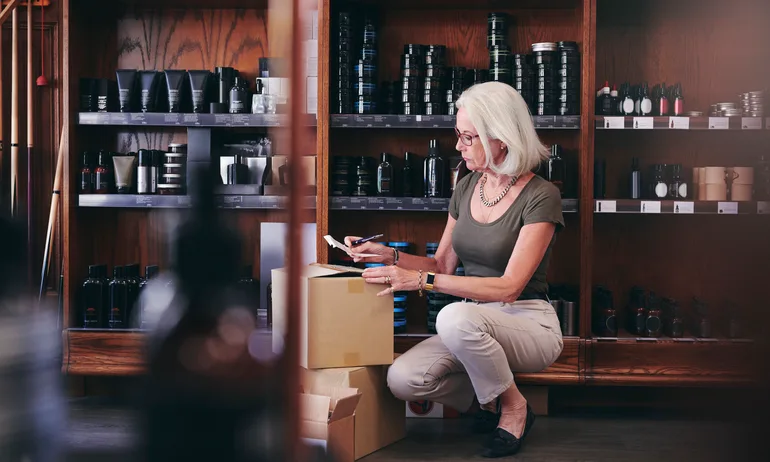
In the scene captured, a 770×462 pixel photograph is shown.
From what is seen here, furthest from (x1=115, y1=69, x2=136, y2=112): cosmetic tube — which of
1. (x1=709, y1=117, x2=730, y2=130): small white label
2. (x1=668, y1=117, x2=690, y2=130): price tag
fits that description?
(x1=709, y1=117, x2=730, y2=130): small white label

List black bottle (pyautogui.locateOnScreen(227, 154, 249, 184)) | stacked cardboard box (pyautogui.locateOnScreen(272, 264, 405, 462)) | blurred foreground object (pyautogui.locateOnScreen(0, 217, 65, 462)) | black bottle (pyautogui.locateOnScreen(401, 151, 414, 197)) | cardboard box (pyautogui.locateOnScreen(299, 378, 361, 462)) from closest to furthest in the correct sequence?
blurred foreground object (pyautogui.locateOnScreen(0, 217, 65, 462))
cardboard box (pyautogui.locateOnScreen(299, 378, 361, 462))
stacked cardboard box (pyautogui.locateOnScreen(272, 264, 405, 462))
black bottle (pyautogui.locateOnScreen(227, 154, 249, 184))
black bottle (pyautogui.locateOnScreen(401, 151, 414, 197))

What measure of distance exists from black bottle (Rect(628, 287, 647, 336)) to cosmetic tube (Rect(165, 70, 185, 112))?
2.07 m

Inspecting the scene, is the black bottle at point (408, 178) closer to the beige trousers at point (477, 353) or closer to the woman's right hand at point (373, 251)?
the woman's right hand at point (373, 251)

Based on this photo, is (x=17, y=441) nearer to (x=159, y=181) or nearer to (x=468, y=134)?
(x=468, y=134)

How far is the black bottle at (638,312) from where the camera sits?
344cm

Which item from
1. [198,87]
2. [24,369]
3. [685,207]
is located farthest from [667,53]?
[24,369]

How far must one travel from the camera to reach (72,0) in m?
3.58

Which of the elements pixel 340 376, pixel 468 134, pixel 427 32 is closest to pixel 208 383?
pixel 340 376

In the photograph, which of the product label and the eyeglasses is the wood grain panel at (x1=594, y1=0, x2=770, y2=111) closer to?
the eyeglasses

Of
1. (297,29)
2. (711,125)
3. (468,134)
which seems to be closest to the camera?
(297,29)

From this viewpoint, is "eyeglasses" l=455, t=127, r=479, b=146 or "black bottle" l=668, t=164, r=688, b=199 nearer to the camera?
"eyeglasses" l=455, t=127, r=479, b=146

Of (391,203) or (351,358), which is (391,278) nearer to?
(351,358)

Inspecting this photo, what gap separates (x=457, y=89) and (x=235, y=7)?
1.10m

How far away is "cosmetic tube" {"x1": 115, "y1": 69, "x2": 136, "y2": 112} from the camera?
3.51 metres
